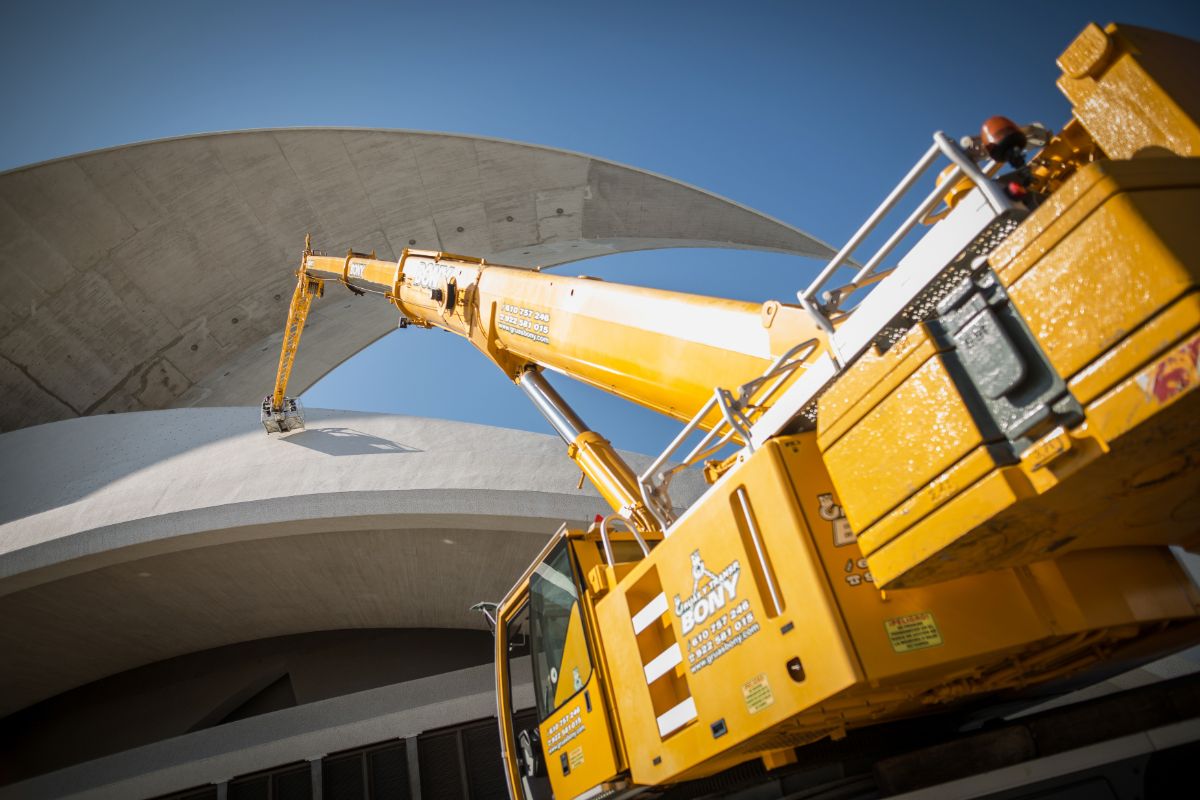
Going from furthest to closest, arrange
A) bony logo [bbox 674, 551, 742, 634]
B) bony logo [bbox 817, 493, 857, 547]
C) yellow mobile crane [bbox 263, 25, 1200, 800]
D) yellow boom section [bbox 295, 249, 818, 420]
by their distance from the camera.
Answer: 1. yellow boom section [bbox 295, 249, 818, 420]
2. bony logo [bbox 674, 551, 742, 634]
3. bony logo [bbox 817, 493, 857, 547]
4. yellow mobile crane [bbox 263, 25, 1200, 800]

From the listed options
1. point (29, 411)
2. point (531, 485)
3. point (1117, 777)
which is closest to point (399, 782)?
point (531, 485)

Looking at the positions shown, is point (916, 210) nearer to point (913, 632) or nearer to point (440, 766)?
point (913, 632)

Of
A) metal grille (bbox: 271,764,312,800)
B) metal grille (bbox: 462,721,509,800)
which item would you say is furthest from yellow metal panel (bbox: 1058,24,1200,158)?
metal grille (bbox: 271,764,312,800)

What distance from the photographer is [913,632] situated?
2547 mm

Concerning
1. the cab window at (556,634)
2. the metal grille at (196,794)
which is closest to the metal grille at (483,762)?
the metal grille at (196,794)

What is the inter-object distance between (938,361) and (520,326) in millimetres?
4027

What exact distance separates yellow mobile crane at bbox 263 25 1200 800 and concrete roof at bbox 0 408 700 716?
6.17 m

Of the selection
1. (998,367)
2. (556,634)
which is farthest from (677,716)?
(998,367)

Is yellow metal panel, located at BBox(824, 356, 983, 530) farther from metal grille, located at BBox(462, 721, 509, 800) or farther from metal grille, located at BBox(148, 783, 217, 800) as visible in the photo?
metal grille, located at BBox(148, 783, 217, 800)

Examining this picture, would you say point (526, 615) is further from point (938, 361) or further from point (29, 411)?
point (29, 411)

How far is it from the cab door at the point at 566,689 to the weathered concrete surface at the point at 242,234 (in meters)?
17.8

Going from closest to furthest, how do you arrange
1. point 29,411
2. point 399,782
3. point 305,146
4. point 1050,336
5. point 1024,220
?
point 1050,336 < point 1024,220 < point 399,782 < point 29,411 < point 305,146

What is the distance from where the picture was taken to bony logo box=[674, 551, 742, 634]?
9.59ft

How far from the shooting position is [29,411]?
57.6 ft
